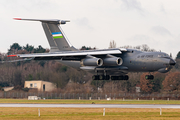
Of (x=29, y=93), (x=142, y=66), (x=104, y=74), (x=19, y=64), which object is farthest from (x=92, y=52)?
(x=19, y=64)

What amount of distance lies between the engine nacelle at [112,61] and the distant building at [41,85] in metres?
21.8

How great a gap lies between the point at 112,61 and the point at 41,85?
25.1 m

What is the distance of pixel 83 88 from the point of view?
57.6 meters

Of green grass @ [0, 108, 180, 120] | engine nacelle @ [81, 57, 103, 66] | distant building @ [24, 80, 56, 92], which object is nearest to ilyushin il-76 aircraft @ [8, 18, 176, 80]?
engine nacelle @ [81, 57, 103, 66]

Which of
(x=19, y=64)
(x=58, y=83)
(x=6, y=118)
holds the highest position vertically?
(x=19, y=64)

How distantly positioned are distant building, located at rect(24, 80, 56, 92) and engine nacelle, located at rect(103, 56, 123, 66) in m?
21.8

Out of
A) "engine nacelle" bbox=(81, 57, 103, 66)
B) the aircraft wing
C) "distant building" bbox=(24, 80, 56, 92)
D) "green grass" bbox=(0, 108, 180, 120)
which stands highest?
the aircraft wing

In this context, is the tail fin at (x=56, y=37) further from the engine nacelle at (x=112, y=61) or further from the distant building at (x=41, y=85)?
the distant building at (x=41, y=85)

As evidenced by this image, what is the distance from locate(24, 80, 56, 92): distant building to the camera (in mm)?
55922

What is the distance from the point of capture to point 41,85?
5731cm

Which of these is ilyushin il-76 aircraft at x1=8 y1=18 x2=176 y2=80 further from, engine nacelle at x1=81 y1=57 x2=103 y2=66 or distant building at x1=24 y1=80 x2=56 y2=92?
distant building at x1=24 y1=80 x2=56 y2=92

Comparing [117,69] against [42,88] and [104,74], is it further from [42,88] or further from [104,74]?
[42,88]

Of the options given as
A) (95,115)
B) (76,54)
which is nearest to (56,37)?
(76,54)

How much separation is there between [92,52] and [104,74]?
2961 mm
